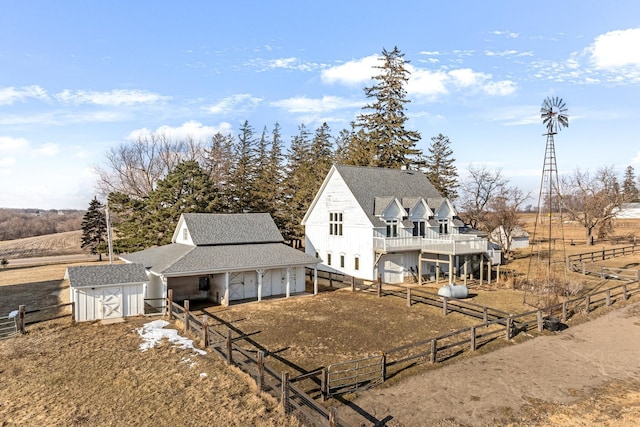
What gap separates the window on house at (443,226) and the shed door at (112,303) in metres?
24.6

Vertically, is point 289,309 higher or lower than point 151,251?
lower

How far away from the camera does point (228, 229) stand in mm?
26156

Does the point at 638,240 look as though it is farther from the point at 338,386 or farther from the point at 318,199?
the point at 338,386

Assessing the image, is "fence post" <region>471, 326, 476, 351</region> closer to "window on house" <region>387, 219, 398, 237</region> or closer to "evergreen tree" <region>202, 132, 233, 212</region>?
"window on house" <region>387, 219, 398, 237</region>

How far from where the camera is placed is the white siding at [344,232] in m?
29.1

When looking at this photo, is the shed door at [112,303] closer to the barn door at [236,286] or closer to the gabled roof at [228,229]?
the gabled roof at [228,229]

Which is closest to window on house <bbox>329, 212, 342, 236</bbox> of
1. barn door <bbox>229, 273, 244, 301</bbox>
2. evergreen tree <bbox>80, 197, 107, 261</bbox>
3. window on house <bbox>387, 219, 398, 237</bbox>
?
window on house <bbox>387, 219, 398, 237</bbox>

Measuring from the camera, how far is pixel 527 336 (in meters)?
16.5

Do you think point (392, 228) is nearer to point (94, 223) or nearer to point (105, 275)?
point (105, 275)

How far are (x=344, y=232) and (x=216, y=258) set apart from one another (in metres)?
11.8

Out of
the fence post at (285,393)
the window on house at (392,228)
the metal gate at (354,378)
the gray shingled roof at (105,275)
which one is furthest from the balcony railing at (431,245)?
the fence post at (285,393)

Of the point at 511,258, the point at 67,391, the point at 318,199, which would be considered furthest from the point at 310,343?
the point at 511,258

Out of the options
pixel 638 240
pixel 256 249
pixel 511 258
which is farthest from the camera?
pixel 638 240

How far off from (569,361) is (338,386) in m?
8.92
